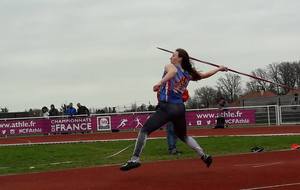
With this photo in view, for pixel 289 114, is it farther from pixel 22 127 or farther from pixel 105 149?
pixel 105 149

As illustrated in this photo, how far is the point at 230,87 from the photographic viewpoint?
390 ft

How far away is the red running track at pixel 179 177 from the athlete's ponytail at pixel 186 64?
1726 millimetres

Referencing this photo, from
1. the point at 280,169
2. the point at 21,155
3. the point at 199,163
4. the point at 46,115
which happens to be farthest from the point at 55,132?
the point at 280,169

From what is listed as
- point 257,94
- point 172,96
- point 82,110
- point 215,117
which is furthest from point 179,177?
point 257,94

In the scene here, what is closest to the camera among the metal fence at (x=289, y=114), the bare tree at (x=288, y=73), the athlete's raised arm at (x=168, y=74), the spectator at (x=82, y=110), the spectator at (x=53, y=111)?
the athlete's raised arm at (x=168, y=74)

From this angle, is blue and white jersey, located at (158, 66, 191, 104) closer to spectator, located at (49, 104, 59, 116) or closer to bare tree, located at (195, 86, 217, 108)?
spectator, located at (49, 104, 59, 116)

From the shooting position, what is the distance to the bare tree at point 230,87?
118406 millimetres

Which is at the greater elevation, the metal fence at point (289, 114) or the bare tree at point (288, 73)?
the bare tree at point (288, 73)

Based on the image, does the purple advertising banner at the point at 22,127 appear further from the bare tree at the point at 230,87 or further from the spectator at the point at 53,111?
the bare tree at the point at 230,87

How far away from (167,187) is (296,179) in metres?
2.11

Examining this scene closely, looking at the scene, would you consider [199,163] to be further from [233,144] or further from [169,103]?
[233,144]

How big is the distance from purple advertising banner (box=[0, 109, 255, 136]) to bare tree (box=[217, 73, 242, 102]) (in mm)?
80632

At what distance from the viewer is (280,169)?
11.4m

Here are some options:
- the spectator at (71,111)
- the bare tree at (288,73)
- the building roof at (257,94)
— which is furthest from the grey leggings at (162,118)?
the bare tree at (288,73)
